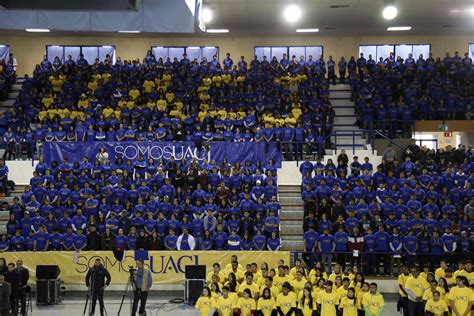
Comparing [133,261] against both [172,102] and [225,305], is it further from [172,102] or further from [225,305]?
[172,102]

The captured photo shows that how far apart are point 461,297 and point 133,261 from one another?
1062 cm

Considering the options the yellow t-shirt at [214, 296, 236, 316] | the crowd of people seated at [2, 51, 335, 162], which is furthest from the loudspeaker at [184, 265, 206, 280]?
the crowd of people seated at [2, 51, 335, 162]

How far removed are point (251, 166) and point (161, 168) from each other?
12.1ft

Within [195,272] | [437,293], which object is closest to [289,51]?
[195,272]

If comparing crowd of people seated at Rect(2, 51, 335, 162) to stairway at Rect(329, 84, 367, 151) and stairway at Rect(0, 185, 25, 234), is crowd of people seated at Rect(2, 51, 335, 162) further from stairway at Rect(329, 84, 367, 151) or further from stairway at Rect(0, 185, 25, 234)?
stairway at Rect(0, 185, 25, 234)

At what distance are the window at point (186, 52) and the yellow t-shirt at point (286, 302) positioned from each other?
26509mm

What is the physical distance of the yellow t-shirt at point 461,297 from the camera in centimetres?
1750

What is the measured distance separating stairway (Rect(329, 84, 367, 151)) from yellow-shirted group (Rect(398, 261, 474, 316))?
1247 centimetres

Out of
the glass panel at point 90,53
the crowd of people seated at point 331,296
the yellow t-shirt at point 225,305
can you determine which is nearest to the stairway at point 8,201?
the crowd of people seated at point 331,296

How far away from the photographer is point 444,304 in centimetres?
1770

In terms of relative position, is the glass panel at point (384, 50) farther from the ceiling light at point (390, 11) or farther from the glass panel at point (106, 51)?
the ceiling light at point (390, 11)

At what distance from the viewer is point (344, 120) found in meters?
35.5

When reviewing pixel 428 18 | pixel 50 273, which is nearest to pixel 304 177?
pixel 50 273

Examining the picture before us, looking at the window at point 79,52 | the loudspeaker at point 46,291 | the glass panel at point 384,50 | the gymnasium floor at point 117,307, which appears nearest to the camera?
the gymnasium floor at point 117,307
